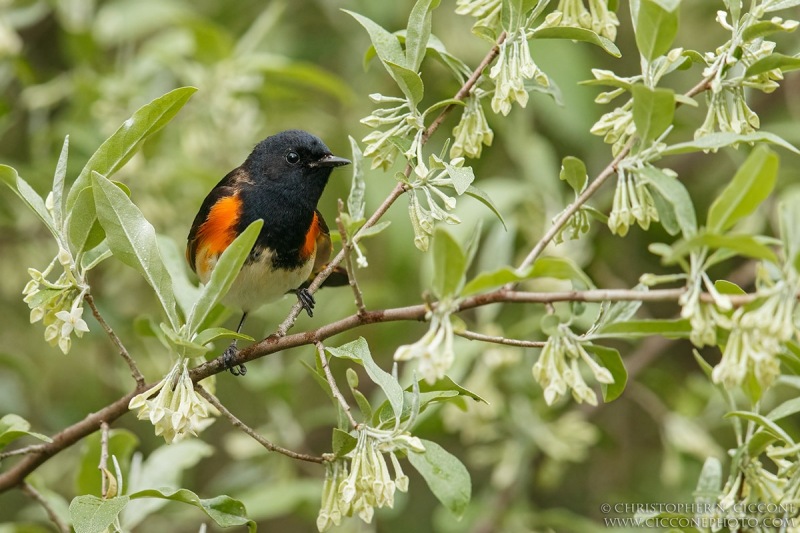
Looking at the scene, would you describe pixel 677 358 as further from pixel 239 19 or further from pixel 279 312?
pixel 239 19

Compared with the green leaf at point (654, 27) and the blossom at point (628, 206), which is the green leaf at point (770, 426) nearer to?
the blossom at point (628, 206)

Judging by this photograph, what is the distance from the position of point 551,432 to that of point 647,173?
7.49ft

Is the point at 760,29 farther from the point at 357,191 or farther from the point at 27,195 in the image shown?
the point at 27,195

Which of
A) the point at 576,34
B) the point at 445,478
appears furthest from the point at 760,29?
the point at 445,478

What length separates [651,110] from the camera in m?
1.61

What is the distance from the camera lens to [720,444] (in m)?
4.72

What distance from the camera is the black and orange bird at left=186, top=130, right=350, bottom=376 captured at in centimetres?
313

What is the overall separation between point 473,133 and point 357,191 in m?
0.31

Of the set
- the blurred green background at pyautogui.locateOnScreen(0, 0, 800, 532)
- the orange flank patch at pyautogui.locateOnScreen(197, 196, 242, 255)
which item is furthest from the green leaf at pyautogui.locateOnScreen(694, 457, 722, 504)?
the orange flank patch at pyautogui.locateOnScreen(197, 196, 242, 255)

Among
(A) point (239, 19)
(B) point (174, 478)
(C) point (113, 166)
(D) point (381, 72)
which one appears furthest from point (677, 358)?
(C) point (113, 166)

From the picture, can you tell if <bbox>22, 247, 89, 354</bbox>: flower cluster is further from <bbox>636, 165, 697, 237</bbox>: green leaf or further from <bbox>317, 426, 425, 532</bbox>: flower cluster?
<bbox>636, 165, 697, 237</bbox>: green leaf

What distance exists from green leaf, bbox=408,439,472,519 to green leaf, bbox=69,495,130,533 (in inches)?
24.3

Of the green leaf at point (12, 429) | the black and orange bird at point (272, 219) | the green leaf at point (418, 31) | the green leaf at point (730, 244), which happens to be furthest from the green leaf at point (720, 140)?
the black and orange bird at point (272, 219)

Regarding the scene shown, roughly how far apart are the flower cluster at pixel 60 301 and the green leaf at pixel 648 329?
1.08m
